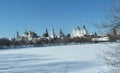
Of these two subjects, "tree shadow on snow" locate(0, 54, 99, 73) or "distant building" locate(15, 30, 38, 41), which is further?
"distant building" locate(15, 30, 38, 41)

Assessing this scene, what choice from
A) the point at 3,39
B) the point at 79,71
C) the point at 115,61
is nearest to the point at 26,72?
the point at 79,71

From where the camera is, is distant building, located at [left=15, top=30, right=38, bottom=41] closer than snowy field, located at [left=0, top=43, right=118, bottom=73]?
No

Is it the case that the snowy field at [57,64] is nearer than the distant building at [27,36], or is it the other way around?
the snowy field at [57,64]

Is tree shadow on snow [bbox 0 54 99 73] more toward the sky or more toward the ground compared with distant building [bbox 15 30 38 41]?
more toward the ground

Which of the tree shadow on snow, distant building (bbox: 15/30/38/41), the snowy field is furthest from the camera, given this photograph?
distant building (bbox: 15/30/38/41)

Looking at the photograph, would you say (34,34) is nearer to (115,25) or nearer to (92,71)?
(92,71)

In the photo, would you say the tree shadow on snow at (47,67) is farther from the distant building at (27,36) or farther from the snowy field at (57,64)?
the distant building at (27,36)

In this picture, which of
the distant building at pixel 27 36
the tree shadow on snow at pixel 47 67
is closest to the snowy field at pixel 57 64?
the tree shadow on snow at pixel 47 67

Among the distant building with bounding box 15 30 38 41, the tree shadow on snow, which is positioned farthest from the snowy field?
the distant building with bounding box 15 30 38 41

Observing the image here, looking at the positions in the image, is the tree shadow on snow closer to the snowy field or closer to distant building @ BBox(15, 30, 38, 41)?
the snowy field

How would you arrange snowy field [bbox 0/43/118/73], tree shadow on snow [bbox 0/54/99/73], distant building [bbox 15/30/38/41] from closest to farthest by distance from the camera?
snowy field [bbox 0/43/118/73] < tree shadow on snow [bbox 0/54/99/73] < distant building [bbox 15/30/38/41]

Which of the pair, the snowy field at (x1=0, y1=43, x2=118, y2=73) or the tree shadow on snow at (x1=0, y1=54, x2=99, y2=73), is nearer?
the snowy field at (x1=0, y1=43, x2=118, y2=73)

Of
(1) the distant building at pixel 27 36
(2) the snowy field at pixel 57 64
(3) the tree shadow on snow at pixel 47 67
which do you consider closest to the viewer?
(2) the snowy field at pixel 57 64

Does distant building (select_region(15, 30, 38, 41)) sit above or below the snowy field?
above
